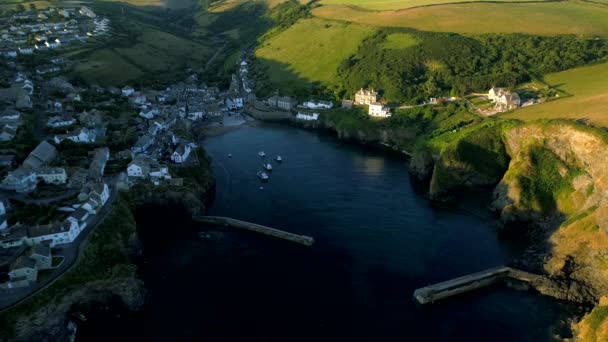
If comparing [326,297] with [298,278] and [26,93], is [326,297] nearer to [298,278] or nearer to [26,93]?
[298,278]

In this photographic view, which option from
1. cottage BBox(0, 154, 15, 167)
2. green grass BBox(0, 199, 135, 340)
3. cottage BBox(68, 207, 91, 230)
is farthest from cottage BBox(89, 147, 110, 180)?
cottage BBox(0, 154, 15, 167)

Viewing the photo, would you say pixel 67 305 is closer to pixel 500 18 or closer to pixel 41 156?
pixel 41 156

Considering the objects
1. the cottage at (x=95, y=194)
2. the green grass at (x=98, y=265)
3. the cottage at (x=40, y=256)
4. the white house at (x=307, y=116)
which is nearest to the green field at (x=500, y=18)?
the white house at (x=307, y=116)

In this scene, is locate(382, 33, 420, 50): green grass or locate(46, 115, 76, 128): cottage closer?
locate(46, 115, 76, 128): cottage

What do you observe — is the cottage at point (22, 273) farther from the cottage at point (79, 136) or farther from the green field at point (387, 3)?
the green field at point (387, 3)

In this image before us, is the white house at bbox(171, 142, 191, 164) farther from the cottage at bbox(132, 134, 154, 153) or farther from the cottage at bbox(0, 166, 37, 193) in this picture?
the cottage at bbox(0, 166, 37, 193)
